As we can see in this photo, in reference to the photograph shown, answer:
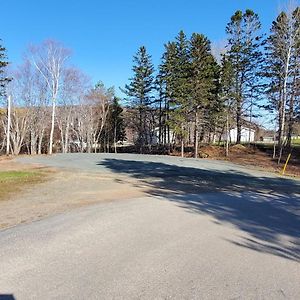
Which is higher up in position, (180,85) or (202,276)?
(180,85)

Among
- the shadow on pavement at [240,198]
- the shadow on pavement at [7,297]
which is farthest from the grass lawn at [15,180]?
the shadow on pavement at [7,297]

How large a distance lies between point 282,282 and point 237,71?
3662cm

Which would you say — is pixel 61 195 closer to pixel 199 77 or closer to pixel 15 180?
pixel 15 180

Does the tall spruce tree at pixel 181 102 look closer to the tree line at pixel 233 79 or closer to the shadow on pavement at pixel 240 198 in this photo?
the tree line at pixel 233 79

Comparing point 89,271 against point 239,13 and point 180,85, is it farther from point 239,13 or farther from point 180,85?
point 239,13

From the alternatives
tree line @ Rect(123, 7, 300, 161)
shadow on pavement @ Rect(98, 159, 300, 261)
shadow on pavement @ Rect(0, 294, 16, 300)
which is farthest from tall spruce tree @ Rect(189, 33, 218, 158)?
shadow on pavement @ Rect(0, 294, 16, 300)

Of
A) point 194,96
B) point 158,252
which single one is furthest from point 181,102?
point 158,252

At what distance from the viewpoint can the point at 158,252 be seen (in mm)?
5508

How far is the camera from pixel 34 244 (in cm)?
583

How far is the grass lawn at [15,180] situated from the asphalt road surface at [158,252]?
422 cm

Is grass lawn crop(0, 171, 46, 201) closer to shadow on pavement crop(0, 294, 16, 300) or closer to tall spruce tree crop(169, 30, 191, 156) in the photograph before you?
shadow on pavement crop(0, 294, 16, 300)

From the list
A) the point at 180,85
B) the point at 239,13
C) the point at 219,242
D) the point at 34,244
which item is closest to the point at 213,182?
the point at 219,242

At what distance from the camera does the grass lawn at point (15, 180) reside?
12230 millimetres

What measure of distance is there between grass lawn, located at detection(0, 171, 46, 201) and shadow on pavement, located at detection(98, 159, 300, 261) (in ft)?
13.2
